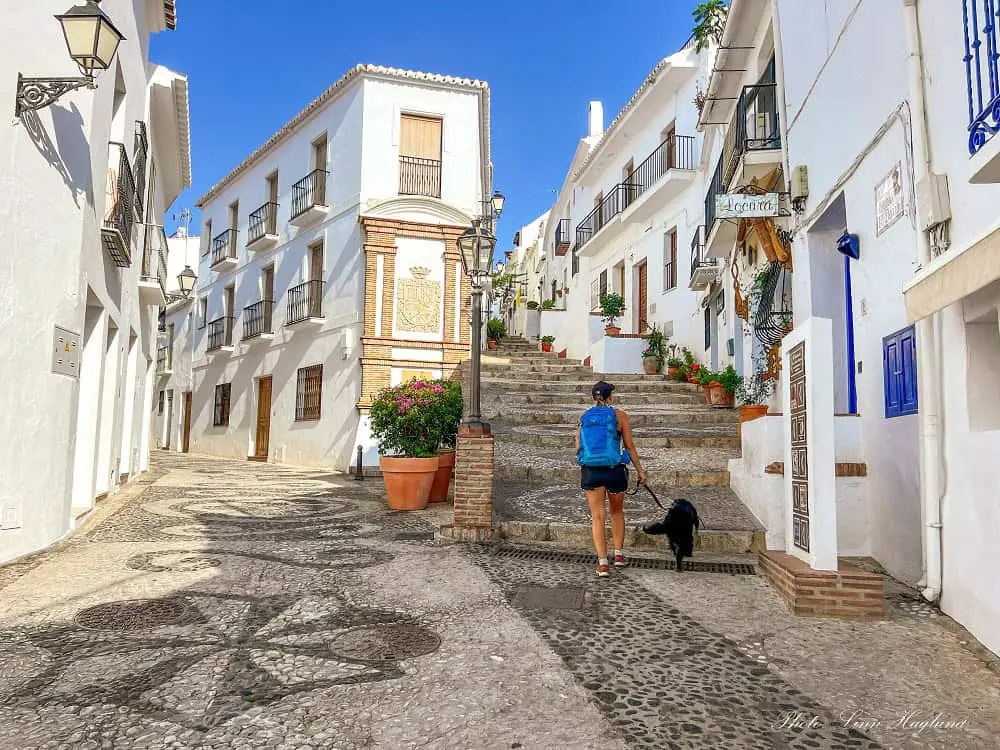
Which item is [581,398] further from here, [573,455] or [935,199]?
[935,199]

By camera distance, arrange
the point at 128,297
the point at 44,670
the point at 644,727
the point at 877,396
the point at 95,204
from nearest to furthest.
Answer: the point at 644,727 → the point at 44,670 → the point at 877,396 → the point at 95,204 → the point at 128,297

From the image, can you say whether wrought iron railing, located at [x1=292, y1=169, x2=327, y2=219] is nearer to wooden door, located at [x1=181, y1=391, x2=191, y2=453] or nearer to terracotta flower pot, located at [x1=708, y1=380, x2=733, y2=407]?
wooden door, located at [x1=181, y1=391, x2=191, y2=453]

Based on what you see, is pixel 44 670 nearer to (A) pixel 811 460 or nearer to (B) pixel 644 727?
(B) pixel 644 727

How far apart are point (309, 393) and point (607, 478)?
12.9m

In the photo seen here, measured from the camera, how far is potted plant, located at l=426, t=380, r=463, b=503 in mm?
8281

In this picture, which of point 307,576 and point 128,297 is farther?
point 128,297

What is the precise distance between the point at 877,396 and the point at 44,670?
5.62 m

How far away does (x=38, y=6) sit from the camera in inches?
213

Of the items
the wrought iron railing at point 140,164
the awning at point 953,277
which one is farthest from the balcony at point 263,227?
the awning at point 953,277

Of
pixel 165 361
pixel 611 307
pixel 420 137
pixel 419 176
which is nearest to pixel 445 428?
pixel 419 176

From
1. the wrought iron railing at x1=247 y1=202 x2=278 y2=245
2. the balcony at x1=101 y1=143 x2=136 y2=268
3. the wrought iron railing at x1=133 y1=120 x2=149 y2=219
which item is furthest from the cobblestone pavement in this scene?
the wrought iron railing at x1=247 y1=202 x2=278 y2=245

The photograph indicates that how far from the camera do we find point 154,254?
12.9 m

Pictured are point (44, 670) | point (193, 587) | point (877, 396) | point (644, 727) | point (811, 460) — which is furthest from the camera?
point (877, 396)

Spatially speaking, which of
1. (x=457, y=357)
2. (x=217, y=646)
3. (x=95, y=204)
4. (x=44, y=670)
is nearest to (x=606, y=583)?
(x=217, y=646)
